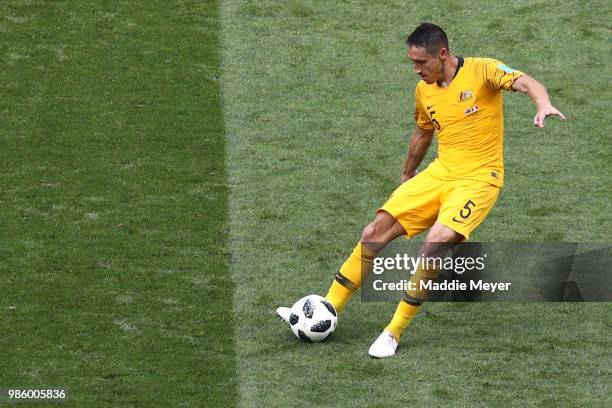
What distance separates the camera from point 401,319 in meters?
9.77

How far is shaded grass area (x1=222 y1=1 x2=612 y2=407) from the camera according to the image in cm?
934

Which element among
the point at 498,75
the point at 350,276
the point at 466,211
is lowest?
the point at 350,276

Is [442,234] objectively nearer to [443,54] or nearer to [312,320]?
[312,320]

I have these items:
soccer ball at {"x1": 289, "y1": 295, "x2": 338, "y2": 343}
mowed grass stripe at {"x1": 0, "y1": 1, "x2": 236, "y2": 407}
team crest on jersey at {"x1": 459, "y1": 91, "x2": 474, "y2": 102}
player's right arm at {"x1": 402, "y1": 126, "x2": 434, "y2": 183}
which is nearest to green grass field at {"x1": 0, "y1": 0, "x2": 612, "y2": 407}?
mowed grass stripe at {"x1": 0, "y1": 1, "x2": 236, "y2": 407}

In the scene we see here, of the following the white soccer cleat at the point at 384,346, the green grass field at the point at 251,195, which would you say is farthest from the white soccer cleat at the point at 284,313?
the white soccer cleat at the point at 384,346

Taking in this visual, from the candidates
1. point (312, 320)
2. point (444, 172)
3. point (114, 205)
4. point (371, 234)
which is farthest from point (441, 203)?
point (114, 205)

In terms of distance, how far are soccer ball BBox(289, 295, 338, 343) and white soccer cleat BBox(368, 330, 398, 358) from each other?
0.36m

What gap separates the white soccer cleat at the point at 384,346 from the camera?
9.62 metres

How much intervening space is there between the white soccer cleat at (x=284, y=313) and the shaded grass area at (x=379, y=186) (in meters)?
0.11

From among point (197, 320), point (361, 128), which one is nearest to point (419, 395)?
point (197, 320)

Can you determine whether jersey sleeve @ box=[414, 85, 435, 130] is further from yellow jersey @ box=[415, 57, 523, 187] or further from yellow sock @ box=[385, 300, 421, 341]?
yellow sock @ box=[385, 300, 421, 341]

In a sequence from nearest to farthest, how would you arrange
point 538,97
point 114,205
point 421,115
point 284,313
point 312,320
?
point 538,97 → point 312,320 → point 284,313 → point 421,115 → point 114,205

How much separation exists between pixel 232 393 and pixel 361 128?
4788 millimetres

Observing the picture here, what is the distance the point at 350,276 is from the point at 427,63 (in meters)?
1.67
